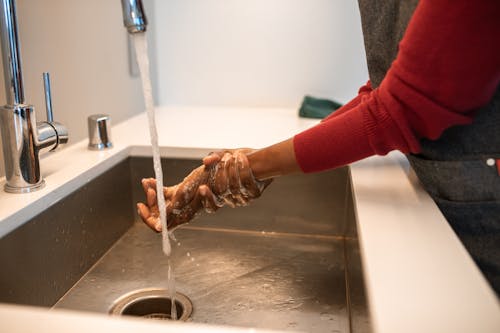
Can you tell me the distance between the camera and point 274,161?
2.26 feet

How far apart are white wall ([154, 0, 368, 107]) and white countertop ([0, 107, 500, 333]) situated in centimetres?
31

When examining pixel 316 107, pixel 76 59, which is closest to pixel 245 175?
pixel 76 59

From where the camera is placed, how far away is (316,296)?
0.79 metres

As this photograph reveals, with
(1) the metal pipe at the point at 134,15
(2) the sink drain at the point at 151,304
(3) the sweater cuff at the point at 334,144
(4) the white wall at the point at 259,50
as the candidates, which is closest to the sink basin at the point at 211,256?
(2) the sink drain at the point at 151,304

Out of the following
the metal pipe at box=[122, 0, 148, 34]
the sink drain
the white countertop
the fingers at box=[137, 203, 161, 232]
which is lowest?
the sink drain

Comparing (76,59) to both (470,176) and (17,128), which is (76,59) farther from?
(470,176)

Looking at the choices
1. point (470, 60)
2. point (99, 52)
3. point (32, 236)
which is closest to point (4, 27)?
point (32, 236)

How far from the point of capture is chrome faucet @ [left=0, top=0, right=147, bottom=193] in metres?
0.66

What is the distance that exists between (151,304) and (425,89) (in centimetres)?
52

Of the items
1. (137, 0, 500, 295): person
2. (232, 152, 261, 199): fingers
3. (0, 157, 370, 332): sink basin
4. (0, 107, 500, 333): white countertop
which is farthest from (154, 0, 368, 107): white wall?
(232, 152, 261, 199): fingers

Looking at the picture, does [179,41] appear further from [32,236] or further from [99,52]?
[32,236]

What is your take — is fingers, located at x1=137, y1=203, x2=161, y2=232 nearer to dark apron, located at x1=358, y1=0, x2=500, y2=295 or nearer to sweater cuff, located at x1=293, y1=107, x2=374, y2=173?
sweater cuff, located at x1=293, y1=107, x2=374, y2=173

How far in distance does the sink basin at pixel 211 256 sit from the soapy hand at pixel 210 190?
13cm

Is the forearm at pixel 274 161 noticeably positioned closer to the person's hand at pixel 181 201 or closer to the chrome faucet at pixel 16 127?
the person's hand at pixel 181 201
